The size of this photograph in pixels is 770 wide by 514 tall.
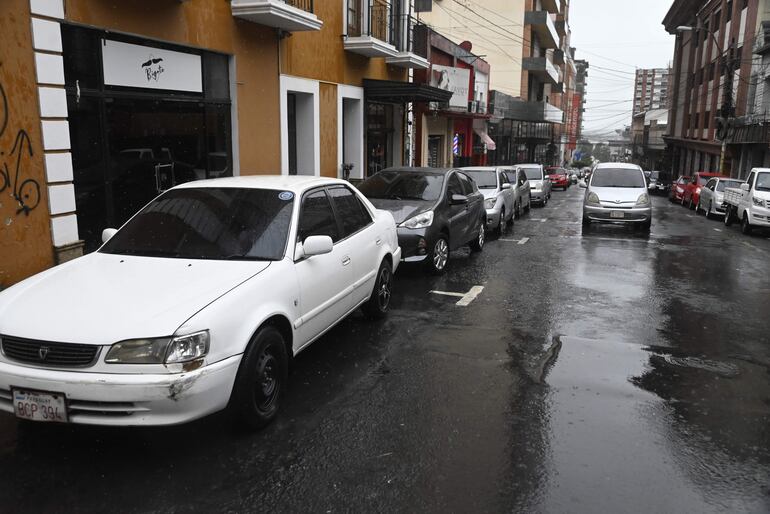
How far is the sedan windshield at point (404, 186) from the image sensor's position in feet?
33.2

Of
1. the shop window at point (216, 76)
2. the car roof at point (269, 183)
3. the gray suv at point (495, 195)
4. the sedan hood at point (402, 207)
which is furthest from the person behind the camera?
the gray suv at point (495, 195)

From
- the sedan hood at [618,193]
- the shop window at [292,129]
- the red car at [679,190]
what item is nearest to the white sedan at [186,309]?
the shop window at [292,129]

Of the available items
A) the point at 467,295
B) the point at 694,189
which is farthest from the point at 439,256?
the point at 694,189

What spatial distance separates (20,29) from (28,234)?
8.09 ft

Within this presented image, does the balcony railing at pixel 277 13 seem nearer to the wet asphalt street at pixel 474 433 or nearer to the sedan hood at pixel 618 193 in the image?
the wet asphalt street at pixel 474 433

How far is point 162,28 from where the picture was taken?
33.0 feet

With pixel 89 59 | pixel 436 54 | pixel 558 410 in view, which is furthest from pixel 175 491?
pixel 436 54

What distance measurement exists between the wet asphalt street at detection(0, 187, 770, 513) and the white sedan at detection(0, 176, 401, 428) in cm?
40

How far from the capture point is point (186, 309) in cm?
383

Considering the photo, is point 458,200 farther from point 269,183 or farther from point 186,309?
point 186,309

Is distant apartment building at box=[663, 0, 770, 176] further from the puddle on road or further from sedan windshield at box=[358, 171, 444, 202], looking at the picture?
the puddle on road

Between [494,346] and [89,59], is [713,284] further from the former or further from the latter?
[89,59]

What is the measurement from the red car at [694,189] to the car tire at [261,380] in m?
24.5

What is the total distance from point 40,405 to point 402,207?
21.9 feet
